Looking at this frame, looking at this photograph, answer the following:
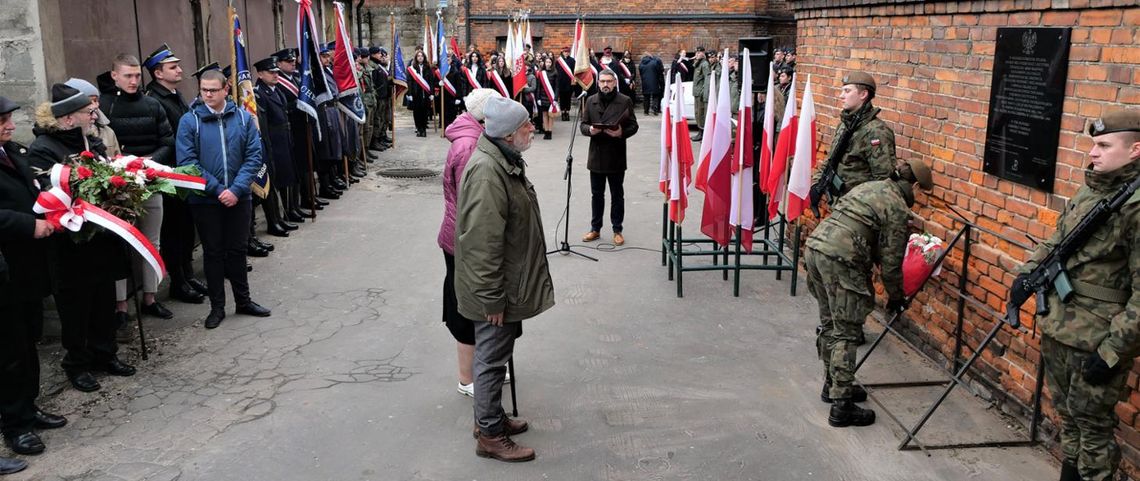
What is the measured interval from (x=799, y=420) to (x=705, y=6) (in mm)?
22307

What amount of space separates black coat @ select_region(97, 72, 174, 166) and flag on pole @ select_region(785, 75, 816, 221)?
16.8 ft

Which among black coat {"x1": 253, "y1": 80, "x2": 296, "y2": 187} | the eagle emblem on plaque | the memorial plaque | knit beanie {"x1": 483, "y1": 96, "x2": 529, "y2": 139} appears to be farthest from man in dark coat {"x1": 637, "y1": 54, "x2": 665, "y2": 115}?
knit beanie {"x1": 483, "y1": 96, "x2": 529, "y2": 139}

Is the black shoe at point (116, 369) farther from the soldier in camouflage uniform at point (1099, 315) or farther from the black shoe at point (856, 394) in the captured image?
the soldier in camouflage uniform at point (1099, 315)

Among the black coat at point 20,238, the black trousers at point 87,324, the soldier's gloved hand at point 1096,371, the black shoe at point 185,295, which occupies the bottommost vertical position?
the black shoe at point 185,295

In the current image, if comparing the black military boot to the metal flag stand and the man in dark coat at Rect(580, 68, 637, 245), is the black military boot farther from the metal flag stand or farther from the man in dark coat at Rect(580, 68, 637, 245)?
the man in dark coat at Rect(580, 68, 637, 245)

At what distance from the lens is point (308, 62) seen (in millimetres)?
10578

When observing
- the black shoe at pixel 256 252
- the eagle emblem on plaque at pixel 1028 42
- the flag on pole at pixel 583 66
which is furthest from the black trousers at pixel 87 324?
the flag on pole at pixel 583 66

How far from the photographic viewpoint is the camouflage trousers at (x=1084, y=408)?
12.7 ft

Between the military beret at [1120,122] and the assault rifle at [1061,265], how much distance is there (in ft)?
0.75

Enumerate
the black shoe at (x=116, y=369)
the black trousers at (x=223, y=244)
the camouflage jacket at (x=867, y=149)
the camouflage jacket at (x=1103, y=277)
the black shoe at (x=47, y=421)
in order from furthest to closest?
the black trousers at (x=223, y=244) < the camouflage jacket at (x=867, y=149) < the black shoe at (x=116, y=369) < the black shoe at (x=47, y=421) < the camouflage jacket at (x=1103, y=277)

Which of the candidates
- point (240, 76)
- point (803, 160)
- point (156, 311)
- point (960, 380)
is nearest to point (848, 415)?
point (960, 380)

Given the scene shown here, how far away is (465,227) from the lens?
4414 millimetres

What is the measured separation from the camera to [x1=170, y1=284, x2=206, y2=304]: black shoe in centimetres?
748

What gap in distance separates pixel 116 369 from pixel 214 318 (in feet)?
3.55
